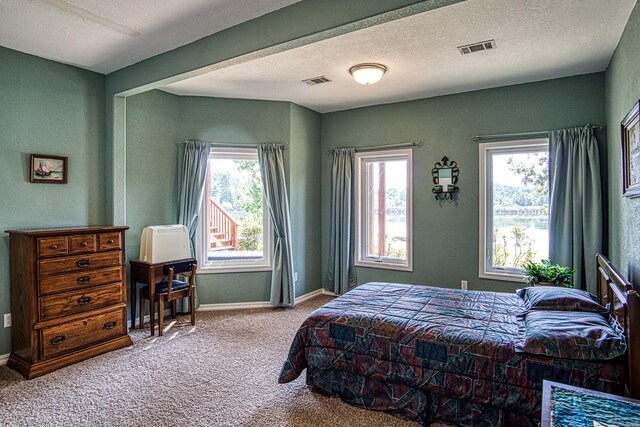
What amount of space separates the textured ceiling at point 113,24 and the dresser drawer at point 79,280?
196cm

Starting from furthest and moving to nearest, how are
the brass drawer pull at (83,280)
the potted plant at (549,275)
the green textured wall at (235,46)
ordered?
the potted plant at (549,275) → the brass drawer pull at (83,280) → the green textured wall at (235,46)

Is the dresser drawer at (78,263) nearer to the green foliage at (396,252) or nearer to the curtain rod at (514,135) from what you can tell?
the green foliage at (396,252)

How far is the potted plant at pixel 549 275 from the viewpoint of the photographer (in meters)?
3.43

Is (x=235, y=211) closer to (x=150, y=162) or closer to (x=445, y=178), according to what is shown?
(x=150, y=162)

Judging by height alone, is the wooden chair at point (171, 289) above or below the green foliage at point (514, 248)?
below

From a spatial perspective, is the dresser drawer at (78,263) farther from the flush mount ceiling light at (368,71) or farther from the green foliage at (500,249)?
the green foliage at (500,249)

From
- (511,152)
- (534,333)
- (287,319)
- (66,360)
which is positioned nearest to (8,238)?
(66,360)

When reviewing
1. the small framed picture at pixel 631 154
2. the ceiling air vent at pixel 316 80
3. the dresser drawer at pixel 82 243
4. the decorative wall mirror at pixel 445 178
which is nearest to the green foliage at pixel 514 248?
the decorative wall mirror at pixel 445 178

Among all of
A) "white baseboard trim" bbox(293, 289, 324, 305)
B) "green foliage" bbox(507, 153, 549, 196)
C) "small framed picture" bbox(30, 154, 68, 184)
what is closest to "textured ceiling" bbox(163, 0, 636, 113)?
"green foliage" bbox(507, 153, 549, 196)

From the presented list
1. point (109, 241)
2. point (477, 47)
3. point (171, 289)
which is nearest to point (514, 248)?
point (477, 47)

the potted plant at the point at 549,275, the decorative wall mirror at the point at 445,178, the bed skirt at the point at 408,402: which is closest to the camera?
the bed skirt at the point at 408,402

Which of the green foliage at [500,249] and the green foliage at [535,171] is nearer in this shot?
the green foliage at [535,171]

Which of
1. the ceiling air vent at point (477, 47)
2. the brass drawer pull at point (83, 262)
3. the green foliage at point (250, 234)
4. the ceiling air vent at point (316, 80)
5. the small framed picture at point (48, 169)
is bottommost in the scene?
the brass drawer pull at point (83, 262)

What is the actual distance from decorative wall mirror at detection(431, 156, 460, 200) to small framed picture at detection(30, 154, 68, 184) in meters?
4.08
